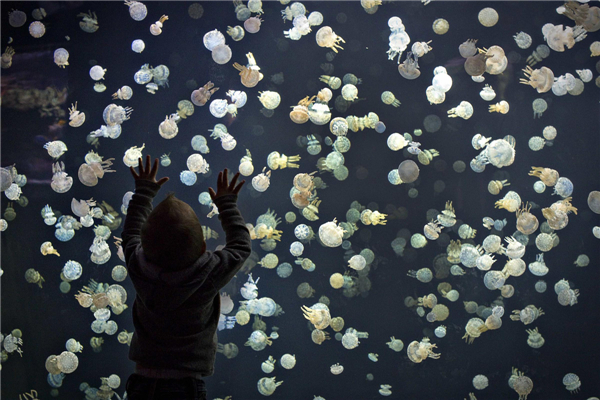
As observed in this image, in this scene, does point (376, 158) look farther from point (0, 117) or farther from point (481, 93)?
point (0, 117)

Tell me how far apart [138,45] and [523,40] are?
2.52m

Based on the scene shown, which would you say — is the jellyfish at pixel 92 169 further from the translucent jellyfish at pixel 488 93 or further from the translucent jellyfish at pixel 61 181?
the translucent jellyfish at pixel 488 93

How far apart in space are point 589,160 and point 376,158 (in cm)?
140

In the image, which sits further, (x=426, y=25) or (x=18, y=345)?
(x=18, y=345)

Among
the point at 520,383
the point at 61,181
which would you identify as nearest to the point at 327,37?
the point at 61,181

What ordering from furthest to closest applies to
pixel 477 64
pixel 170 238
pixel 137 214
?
pixel 477 64
pixel 137 214
pixel 170 238

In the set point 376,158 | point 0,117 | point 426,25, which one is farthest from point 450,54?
point 0,117

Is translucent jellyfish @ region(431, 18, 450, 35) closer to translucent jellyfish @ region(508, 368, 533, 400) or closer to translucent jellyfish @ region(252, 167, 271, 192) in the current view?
translucent jellyfish @ region(252, 167, 271, 192)

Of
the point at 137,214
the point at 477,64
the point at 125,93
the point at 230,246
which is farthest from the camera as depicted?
the point at 125,93

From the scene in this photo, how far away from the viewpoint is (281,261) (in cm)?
281

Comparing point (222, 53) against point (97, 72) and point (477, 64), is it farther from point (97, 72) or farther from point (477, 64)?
point (477, 64)

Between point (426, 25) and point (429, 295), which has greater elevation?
point (426, 25)

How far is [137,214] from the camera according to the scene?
6.09 ft

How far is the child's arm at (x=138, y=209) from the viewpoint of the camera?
179 cm
